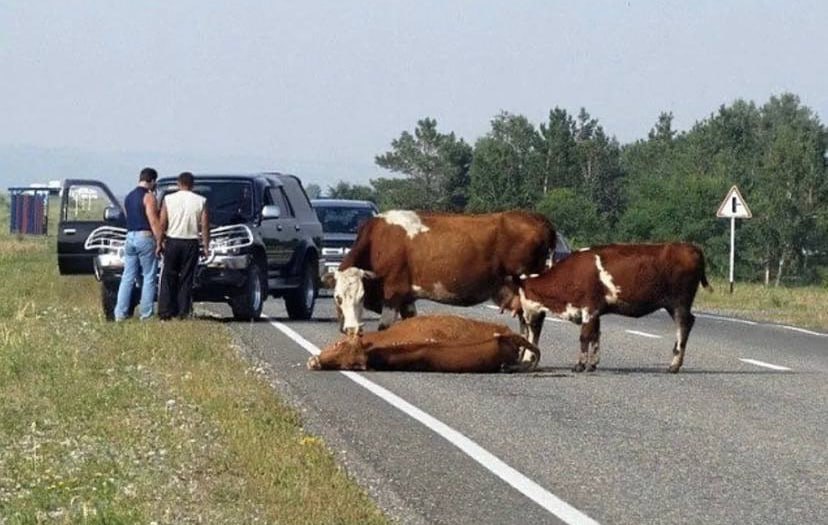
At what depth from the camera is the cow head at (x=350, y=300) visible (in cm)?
1919

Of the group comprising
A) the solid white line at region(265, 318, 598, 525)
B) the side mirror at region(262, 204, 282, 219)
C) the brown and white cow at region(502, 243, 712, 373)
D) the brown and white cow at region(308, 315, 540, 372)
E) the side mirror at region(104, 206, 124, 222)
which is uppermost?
the side mirror at region(262, 204, 282, 219)

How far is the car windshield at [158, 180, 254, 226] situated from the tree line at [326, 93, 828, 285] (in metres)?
72.6

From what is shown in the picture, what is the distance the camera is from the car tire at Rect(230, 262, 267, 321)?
25.9 meters

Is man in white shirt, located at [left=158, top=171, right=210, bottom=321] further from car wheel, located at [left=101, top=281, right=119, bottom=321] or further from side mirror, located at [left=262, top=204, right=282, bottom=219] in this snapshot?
car wheel, located at [left=101, top=281, right=119, bottom=321]

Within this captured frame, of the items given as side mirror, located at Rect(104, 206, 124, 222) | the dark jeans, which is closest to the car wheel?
side mirror, located at Rect(104, 206, 124, 222)

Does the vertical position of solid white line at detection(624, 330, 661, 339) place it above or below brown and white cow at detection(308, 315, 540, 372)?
below

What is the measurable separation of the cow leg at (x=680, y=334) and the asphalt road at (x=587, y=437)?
166 millimetres

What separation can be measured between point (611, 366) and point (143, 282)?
25.1 feet

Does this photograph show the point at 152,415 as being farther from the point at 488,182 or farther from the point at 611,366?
the point at 488,182

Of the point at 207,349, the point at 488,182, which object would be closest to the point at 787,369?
the point at 207,349

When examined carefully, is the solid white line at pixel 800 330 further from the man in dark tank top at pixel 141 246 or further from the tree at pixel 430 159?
the tree at pixel 430 159

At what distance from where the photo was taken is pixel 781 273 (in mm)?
126812

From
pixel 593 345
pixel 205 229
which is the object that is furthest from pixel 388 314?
pixel 205 229

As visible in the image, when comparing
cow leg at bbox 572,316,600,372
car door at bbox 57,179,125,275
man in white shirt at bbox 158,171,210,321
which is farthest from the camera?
car door at bbox 57,179,125,275
